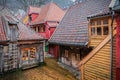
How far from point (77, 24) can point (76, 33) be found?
1.54 metres

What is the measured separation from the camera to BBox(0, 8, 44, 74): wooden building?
1574 centimetres

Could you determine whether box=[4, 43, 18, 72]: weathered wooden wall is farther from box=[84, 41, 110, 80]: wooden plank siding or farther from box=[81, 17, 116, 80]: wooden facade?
box=[84, 41, 110, 80]: wooden plank siding

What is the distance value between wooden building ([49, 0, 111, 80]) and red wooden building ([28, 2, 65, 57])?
528 centimetres

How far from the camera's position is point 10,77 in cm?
1536

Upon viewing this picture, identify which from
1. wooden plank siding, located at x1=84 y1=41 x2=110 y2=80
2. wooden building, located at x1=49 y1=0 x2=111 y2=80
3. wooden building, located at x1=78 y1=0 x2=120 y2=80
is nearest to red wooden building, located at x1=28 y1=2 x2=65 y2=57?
wooden building, located at x1=49 y1=0 x2=111 y2=80

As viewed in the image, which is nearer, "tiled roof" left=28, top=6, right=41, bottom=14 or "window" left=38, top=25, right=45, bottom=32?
"window" left=38, top=25, right=45, bottom=32

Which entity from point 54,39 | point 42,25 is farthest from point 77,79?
point 42,25

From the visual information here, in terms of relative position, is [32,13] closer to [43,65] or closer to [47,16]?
[47,16]

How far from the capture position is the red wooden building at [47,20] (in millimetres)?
25016

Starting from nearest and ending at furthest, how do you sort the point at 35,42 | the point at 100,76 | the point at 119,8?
1. the point at 119,8
2. the point at 100,76
3. the point at 35,42

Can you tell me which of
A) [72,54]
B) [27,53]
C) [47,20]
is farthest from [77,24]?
[47,20]

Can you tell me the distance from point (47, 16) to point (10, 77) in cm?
1395

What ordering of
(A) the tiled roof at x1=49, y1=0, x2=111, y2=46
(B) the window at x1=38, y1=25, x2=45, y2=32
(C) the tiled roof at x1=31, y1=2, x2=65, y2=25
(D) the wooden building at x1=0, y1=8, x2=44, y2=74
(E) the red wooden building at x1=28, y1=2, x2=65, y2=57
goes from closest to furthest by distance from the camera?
(A) the tiled roof at x1=49, y1=0, x2=111, y2=46 → (D) the wooden building at x1=0, y1=8, x2=44, y2=74 → (E) the red wooden building at x1=28, y1=2, x2=65, y2=57 → (C) the tiled roof at x1=31, y1=2, x2=65, y2=25 → (B) the window at x1=38, y1=25, x2=45, y2=32

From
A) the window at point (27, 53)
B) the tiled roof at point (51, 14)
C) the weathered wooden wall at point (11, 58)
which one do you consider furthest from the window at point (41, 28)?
the weathered wooden wall at point (11, 58)
